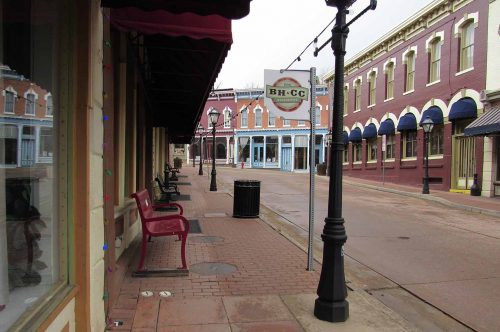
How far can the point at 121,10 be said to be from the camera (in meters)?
4.53

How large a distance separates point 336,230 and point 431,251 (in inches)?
184

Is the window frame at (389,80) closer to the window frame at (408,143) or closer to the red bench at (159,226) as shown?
the window frame at (408,143)

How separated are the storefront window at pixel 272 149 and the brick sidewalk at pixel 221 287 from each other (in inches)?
1555

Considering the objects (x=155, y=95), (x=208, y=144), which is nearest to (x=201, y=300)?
(x=155, y=95)

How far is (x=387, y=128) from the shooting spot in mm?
27438

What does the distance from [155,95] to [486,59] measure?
1512 cm

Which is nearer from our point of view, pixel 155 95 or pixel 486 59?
pixel 155 95

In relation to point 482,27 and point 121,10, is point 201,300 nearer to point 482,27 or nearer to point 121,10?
point 121,10

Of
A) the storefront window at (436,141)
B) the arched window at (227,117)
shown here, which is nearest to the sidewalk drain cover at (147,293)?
the storefront window at (436,141)

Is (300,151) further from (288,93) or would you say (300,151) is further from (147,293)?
(147,293)

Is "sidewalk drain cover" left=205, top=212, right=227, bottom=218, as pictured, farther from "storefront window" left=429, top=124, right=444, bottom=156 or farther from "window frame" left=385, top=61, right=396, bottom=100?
"window frame" left=385, top=61, right=396, bottom=100

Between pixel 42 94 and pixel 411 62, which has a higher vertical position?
pixel 411 62

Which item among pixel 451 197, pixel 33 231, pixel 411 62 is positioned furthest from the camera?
pixel 411 62

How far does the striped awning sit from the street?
13.0ft
